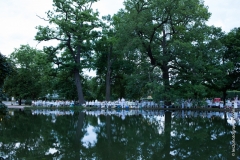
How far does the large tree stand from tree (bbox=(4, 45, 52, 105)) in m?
18.0

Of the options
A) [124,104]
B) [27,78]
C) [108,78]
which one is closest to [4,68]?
[124,104]

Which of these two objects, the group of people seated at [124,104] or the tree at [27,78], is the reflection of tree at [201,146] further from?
the tree at [27,78]

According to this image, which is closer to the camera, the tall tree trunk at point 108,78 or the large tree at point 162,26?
the large tree at point 162,26

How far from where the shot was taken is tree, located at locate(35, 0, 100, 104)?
112 ft

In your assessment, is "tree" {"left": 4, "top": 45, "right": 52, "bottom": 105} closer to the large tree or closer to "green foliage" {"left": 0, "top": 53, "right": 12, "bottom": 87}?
the large tree

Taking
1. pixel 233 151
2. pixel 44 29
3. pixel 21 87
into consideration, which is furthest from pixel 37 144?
pixel 21 87

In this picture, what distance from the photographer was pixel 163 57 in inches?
1144

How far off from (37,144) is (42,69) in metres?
39.1

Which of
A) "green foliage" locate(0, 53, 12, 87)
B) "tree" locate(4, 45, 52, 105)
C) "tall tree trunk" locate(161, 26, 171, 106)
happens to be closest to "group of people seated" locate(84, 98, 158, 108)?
"tall tree trunk" locate(161, 26, 171, 106)

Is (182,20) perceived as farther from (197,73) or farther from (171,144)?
(171,144)

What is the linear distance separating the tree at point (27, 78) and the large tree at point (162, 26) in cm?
1800

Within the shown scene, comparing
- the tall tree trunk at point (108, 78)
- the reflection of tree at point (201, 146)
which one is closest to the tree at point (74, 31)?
the tall tree trunk at point (108, 78)

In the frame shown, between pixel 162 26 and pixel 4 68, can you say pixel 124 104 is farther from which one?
pixel 4 68

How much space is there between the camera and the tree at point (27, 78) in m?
42.7
